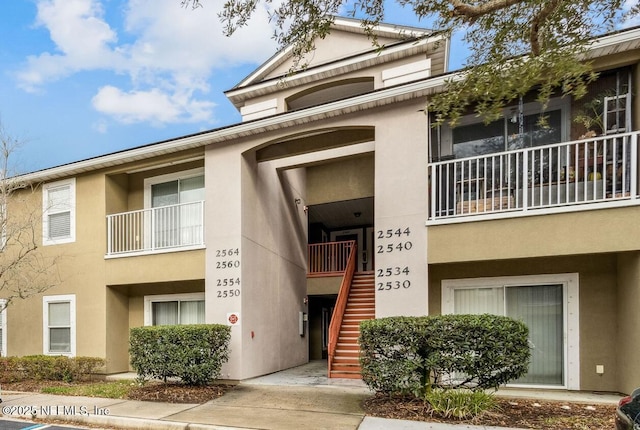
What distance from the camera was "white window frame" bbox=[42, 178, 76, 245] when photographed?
12.0 meters

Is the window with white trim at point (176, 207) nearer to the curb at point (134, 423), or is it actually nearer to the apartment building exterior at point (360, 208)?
the apartment building exterior at point (360, 208)

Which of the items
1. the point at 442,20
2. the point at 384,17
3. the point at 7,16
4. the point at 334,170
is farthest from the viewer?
the point at 7,16

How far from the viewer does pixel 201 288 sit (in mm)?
11203

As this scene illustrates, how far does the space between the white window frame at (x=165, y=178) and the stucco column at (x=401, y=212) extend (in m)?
5.40

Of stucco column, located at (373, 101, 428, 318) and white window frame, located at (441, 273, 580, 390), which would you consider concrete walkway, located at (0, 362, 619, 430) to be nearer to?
white window frame, located at (441, 273, 580, 390)

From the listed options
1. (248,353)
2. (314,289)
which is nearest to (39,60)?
(314,289)

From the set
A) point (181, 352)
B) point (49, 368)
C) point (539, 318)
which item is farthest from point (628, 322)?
point (49, 368)

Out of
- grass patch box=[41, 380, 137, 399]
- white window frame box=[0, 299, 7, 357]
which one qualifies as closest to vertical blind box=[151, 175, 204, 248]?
grass patch box=[41, 380, 137, 399]

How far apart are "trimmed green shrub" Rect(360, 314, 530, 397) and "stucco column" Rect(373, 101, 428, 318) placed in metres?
1.47

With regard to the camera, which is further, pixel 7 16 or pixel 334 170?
pixel 7 16

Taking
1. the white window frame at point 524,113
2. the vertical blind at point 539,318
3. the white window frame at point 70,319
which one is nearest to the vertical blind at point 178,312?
the white window frame at point 70,319

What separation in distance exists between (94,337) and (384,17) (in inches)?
419

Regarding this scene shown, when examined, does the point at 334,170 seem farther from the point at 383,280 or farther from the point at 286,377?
the point at 286,377

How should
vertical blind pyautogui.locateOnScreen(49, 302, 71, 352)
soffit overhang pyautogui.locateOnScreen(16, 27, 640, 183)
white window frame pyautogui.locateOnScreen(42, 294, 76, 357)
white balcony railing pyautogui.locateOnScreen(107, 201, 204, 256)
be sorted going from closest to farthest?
1. soffit overhang pyautogui.locateOnScreen(16, 27, 640, 183)
2. white balcony railing pyautogui.locateOnScreen(107, 201, 204, 256)
3. white window frame pyautogui.locateOnScreen(42, 294, 76, 357)
4. vertical blind pyautogui.locateOnScreen(49, 302, 71, 352)
